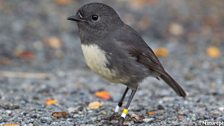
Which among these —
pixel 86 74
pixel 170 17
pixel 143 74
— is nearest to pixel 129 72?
pixel 143 74

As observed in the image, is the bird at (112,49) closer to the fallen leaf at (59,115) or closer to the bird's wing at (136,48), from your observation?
the bird's wing at (136,48)

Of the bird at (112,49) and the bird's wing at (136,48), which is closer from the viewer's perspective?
the bird at (112,49)

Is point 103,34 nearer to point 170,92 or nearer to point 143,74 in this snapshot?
point 143,74

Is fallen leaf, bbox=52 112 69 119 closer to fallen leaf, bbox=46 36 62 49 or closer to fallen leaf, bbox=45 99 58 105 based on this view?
fallen leaf, bbox=45 99 58 105

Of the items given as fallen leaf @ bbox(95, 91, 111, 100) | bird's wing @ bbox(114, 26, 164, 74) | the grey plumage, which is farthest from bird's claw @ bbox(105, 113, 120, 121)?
fallen leaf @ bbox(95, 91, 111, 100)

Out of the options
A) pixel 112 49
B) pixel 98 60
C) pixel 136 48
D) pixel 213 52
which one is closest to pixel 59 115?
pixel 98 60

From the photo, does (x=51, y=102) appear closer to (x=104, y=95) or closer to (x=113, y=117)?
(x=104, y=95)

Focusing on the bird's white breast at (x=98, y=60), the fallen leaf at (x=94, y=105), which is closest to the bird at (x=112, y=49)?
the bird's white breast at (x=98, y=60)
